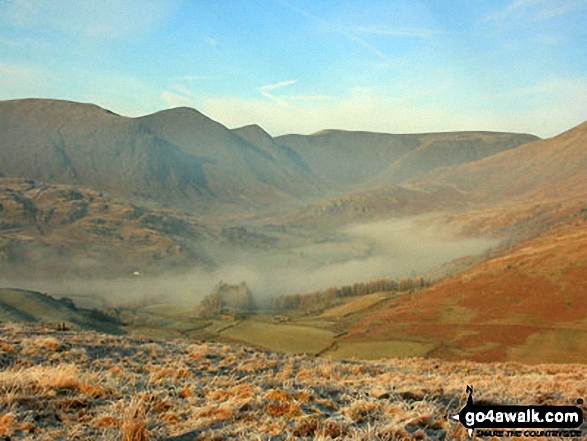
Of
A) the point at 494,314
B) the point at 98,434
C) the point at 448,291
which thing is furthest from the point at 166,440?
the point at 448,291

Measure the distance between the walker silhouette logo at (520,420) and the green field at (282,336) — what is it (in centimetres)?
6473

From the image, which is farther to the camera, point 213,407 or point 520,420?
point 213,407

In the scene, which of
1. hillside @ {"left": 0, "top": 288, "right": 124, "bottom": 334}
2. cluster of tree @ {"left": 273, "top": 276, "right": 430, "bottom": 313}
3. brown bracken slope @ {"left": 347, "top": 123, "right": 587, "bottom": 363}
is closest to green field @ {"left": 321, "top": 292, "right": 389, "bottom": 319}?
cluster of tree @ {"left": 273, "top": 276, "right": 430, "bottom": 313}

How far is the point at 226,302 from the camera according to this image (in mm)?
158500

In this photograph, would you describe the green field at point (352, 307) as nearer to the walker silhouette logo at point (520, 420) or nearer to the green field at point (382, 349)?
the green field at point (382, 349)

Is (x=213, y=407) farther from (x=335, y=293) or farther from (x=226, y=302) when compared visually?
(x=335, y=293)

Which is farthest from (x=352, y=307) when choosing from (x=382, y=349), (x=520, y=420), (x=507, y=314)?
(x=520, y=420)

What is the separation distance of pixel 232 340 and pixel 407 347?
35.4 meters

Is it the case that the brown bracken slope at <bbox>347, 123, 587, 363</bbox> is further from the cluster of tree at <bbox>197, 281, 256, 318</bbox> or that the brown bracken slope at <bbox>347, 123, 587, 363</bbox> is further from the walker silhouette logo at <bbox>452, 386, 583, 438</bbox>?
the cluster of tree at <bbox>197, 281, 256, 318</bbox>

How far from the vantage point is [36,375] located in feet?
33.4

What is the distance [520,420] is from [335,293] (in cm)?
15674

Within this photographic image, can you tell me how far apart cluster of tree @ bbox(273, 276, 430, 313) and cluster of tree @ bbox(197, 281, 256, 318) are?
1060 cm

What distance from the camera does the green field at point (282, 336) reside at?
78.8 m

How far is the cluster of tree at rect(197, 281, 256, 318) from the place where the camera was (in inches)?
5519
